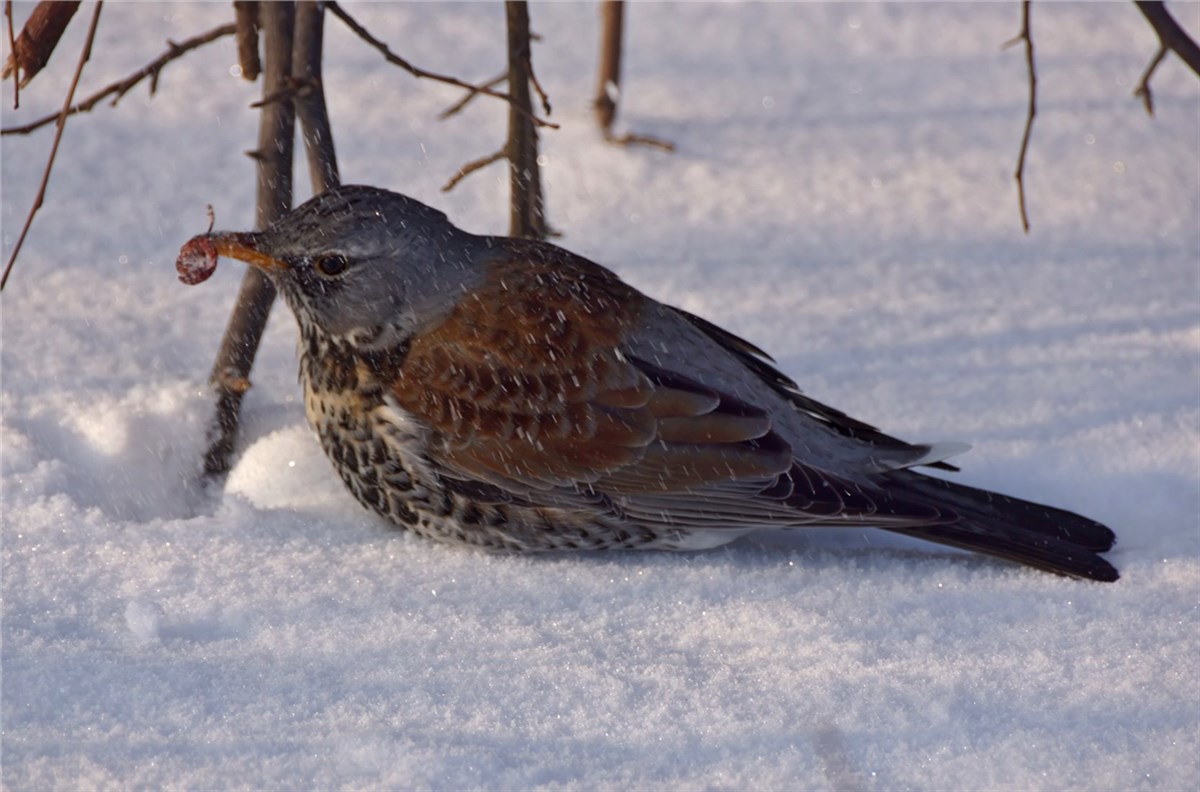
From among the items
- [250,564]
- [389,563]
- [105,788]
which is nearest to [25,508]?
[250,564]

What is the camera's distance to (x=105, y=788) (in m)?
1.91

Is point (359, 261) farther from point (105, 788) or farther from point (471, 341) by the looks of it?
point (105, 788)

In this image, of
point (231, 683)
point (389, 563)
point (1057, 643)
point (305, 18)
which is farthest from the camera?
point (305, 18)

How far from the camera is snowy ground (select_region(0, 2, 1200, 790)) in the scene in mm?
2129

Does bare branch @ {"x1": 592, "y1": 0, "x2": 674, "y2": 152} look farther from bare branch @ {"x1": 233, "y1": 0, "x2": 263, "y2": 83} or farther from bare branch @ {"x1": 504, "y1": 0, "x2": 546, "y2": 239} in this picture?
bare branch @ {"x1": 233, "y1": 0, "x2": 263, "y2": 83}

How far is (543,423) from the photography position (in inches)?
106

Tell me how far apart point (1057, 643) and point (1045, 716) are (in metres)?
0.25

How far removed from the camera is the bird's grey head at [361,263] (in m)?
2.74

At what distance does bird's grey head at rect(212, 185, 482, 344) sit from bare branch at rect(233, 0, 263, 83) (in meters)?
0.59

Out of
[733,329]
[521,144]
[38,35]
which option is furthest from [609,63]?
[38,35]

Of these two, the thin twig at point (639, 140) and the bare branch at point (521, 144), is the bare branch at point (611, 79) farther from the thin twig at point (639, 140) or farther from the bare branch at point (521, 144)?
the bare branch at point (521, 144)

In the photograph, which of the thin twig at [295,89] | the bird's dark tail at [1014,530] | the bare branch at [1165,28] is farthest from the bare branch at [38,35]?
the bare branch at [1165,28]

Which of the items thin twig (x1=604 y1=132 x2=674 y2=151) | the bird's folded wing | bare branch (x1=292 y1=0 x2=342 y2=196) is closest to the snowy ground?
thin twig (x1=604 y1=132 x2=674 y2=151)

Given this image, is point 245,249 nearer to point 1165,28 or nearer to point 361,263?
point 361,263
